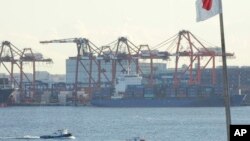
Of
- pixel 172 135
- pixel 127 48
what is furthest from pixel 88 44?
pixel 172 135

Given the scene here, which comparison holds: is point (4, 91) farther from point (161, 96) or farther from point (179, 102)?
point (179, 102)

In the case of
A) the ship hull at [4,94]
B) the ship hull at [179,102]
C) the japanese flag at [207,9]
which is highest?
the ship hull at [4,94]

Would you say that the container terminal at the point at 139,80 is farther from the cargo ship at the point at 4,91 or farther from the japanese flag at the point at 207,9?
the japanese flag at the point at 207,9

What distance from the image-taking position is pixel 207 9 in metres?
13.3

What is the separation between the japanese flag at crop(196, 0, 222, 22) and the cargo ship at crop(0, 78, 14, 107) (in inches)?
6132

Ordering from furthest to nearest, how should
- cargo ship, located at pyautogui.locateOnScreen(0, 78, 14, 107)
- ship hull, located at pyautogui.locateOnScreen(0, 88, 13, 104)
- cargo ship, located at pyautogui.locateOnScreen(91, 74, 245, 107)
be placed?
cargo ship, located at pyautogui.locateOnScreen(0, 78, 14, 107)
ship hull, located at pyautogui.locateOnScreen(0, 88, 13, 104)
cargo ship, located at pyautogui.locateOnScreen(91, 74, 245, 107)

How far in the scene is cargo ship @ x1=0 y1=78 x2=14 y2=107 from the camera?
169 m

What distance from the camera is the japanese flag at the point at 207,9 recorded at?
43.0 feet

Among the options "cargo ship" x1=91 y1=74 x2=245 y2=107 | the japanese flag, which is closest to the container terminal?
"cargo ship" x1=91 y1=74 x2=245 y2=107

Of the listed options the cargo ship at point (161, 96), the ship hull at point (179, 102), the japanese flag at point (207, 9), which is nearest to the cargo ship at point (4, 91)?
the cargo ship at point (161, 96)

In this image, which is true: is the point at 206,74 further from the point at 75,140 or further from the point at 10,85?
the point at 75,140

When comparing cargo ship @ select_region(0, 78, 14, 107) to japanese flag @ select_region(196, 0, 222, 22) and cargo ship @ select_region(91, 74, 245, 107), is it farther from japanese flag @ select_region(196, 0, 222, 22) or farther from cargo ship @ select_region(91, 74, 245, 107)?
japanese flag @ select_region(196, 0, 222, 22)

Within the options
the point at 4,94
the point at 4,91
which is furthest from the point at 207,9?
the point at 4,94

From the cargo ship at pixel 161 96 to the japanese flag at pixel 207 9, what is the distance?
143931mm
